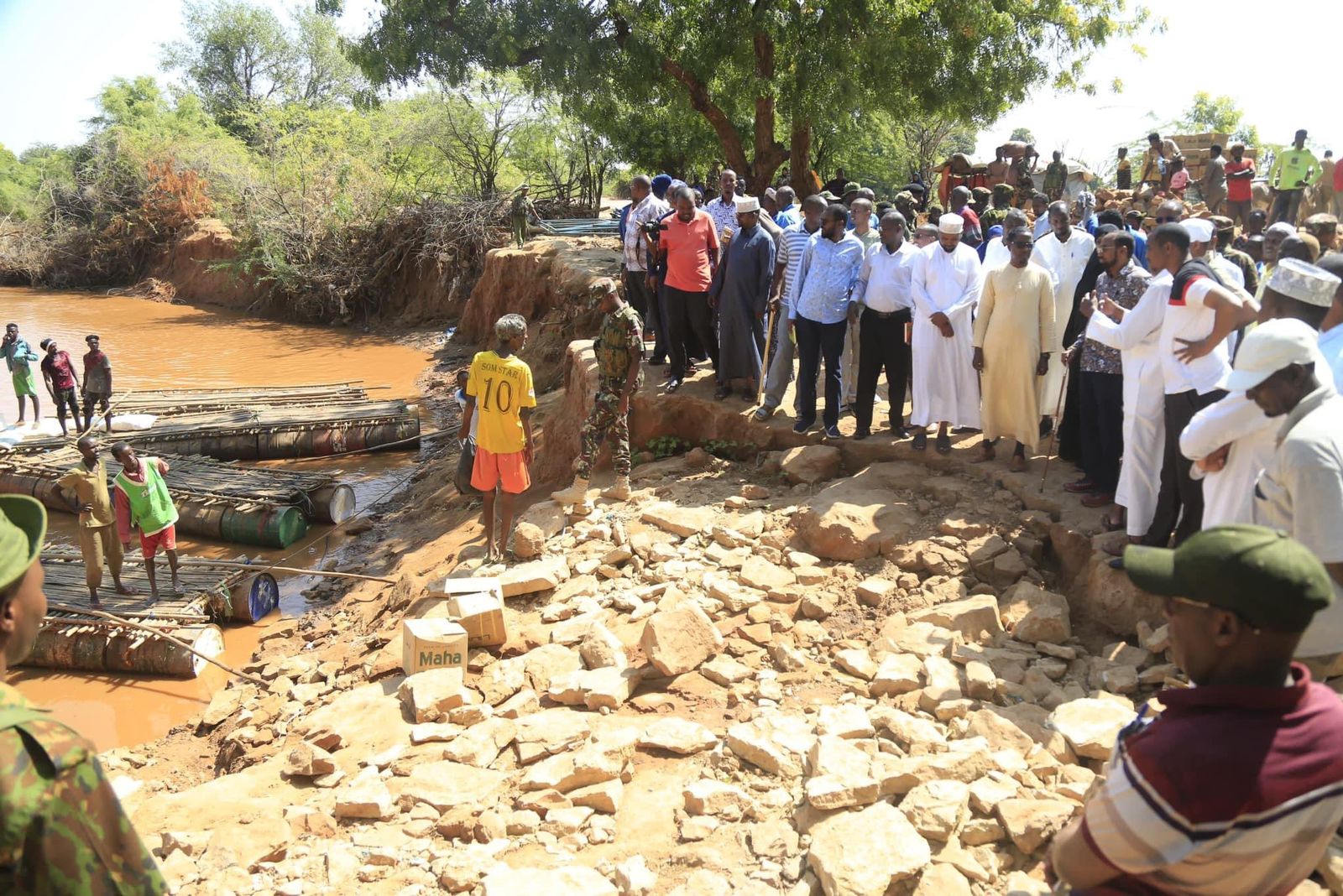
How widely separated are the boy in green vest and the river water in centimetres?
88

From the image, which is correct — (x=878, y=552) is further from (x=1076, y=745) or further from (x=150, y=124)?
(x=150, y=124)

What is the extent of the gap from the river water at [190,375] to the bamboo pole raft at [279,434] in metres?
0.21

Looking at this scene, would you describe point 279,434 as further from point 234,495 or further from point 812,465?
point 812,465

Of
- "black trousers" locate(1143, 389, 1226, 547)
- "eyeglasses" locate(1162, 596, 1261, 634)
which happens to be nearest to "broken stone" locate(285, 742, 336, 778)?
"eyeglasses" locate(1162, 596, 1261, 634)

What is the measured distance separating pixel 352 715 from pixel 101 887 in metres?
3.19

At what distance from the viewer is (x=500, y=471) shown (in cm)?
620

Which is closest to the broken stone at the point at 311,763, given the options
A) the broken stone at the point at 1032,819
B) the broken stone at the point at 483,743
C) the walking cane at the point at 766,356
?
the broken stone at the point at 483,743

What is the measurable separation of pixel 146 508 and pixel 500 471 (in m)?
3.86

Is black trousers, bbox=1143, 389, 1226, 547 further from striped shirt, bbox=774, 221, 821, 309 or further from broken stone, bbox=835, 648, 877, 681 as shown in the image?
striped shirt, bbox=774, 221, 821, 309

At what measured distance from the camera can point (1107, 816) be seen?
176cm

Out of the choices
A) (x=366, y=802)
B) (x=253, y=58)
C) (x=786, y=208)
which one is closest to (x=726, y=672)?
(x=366, y=802)

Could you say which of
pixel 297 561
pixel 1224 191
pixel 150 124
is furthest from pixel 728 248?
pixel 150 124

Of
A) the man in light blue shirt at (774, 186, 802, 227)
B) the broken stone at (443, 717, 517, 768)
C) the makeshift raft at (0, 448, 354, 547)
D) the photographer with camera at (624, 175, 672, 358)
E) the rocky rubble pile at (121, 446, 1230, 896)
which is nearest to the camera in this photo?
the rocky rubble pile at (121, 446, 1230, 896)

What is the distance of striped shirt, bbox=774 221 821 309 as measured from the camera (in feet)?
24.1
